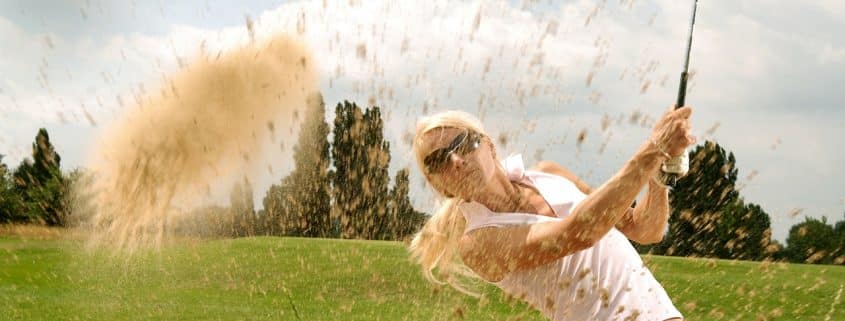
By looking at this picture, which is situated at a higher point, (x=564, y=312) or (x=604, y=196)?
(x=604, y=196)

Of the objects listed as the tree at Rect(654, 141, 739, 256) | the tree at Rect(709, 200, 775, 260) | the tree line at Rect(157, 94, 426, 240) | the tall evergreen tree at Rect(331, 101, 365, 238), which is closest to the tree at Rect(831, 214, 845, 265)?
the tree at Rect(709, 200, 775, 260)

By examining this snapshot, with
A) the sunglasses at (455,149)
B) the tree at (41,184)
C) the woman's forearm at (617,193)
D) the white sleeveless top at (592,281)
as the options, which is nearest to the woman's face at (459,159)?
the sunglasses at (455,149)

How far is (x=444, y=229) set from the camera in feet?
13.4

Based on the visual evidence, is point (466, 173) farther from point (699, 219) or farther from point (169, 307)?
point (699, 219)

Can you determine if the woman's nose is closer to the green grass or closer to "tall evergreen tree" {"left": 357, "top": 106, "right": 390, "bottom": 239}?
the green grass

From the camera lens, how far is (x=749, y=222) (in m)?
32.8

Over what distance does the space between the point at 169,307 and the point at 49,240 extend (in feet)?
61.2

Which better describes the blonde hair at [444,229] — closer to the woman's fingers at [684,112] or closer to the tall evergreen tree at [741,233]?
the woman's fingers at [684,112]

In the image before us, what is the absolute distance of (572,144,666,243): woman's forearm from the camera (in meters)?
2.95

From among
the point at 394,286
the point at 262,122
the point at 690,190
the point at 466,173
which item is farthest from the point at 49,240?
the point at 466,173

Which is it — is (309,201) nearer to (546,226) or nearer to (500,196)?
(500,196)

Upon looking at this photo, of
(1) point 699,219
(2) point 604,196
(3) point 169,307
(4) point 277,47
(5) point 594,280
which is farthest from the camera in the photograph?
(1) point 699,219

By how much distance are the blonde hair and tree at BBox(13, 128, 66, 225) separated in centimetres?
3688

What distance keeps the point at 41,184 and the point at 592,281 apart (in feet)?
140
